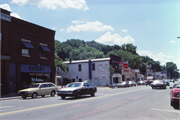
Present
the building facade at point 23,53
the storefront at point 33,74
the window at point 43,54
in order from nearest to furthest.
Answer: the building facade at point 23,53, the storefront at point 33,74, the window at point 43,54

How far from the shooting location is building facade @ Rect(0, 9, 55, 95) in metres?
22.2

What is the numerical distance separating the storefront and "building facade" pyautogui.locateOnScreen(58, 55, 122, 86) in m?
23.5

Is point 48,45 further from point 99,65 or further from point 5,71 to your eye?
point 99,65

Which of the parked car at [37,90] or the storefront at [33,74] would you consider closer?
the parked car at [37,90]

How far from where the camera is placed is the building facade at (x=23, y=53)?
2222 cm

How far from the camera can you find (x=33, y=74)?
26203 millimetres

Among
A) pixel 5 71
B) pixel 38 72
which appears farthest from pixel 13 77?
pixel 38 72

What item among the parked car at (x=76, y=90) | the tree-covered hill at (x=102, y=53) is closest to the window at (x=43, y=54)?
the parked car at (x=76, y=90)

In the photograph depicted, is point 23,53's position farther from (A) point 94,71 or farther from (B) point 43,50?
(A) point 94,71

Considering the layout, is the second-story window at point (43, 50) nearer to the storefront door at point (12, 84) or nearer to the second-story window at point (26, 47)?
the second-story window at point (26, 47)

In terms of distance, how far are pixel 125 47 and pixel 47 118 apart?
110 meters

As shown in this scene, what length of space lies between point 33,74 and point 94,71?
90.2ft

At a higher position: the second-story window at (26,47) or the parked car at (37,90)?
the second-story window at (26,47)

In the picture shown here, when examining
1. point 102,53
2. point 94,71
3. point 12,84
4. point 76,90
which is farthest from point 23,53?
point 102,53
